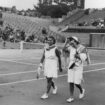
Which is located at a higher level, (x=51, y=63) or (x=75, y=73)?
(x=51, y=63)

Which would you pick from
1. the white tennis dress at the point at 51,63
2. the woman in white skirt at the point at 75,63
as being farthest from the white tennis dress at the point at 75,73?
the white tennis dress at the point at 51,63

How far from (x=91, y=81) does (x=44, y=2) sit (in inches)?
3134

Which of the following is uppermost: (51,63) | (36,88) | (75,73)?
(51,63)

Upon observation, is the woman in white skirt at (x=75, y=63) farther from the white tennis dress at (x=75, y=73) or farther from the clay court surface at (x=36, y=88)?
the clay court surface at (x=36, y=88)

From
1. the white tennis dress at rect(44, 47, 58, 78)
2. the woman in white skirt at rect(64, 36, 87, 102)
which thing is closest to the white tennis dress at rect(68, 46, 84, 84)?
the woman in white skirt at rect(64, 36, 87, 102)

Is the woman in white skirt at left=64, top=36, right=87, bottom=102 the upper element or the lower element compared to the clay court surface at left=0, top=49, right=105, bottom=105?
upper

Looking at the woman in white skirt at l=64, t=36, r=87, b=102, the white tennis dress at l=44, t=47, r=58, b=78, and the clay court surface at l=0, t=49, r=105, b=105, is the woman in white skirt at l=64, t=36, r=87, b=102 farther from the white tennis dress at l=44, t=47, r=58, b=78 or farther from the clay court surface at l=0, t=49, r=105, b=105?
the clay court surface at l=0, t=49, r=105, b=105

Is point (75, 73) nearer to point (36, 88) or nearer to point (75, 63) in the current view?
point (75, 63)

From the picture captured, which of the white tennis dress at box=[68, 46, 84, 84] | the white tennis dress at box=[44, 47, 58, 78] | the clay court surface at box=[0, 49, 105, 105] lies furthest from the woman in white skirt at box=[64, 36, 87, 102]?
the clay court surface at box=[0, 49, 105, 105]

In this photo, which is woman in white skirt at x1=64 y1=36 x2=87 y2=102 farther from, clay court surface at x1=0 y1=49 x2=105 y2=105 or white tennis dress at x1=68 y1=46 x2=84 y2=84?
clay court surface at x1=0 y1=49 x2=105 y2=105

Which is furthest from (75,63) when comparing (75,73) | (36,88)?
(36,88)

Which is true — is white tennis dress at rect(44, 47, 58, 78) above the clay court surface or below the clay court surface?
above

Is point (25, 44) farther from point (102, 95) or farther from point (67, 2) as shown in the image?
point (67, 2)

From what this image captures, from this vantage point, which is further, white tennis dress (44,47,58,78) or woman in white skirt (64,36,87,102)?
white tennis dress (44,47,58,78)
